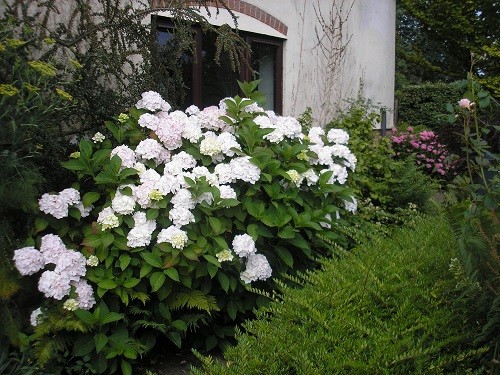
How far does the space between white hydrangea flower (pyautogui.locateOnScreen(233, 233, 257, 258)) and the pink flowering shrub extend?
18.1 ft

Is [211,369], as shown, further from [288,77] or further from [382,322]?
[288,77]

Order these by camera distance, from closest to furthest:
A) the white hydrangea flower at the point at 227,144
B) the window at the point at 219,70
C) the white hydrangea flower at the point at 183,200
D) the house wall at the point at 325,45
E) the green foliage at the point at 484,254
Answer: the green foliage at the point at 484,254 → the white hydrangea flower at the point at 183,200 → the white hydrangea flower at the point at 227,144 → the window at the point at 219,70 → the house wall at the point at 325,45

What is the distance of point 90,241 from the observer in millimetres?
3115

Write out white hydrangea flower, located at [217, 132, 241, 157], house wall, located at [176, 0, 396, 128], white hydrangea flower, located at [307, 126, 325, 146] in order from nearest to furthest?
white hydrangea flower, located at [217, 132, 241, 157] → white hydrangea flower, located at [307, 126, 325, 146] → house wall, located at [176, 0, 396, 128]

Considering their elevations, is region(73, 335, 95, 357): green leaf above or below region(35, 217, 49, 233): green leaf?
below

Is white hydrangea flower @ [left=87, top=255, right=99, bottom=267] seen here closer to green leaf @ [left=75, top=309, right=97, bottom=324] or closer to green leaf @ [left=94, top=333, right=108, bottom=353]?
green leaf @ [left=75, top=309, right=97, bottom=324]

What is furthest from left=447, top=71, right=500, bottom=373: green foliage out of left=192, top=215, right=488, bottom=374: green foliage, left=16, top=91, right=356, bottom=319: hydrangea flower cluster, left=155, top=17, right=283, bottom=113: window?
left=155, top=17, right=283, bottom=113: window

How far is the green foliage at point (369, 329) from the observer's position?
1.77 m

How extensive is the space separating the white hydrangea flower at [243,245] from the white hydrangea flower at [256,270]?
12 centimetres

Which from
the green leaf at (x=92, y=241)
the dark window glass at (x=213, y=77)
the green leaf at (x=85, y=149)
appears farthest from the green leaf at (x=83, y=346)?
the dark window glass at (x=213, y=77)

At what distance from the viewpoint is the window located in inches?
233

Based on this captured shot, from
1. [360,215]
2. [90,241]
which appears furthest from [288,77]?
[90,241]

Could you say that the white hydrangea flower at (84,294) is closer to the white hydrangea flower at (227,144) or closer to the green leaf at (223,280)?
the green leaf at (223,280)

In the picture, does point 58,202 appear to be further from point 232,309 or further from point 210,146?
point 232,309
